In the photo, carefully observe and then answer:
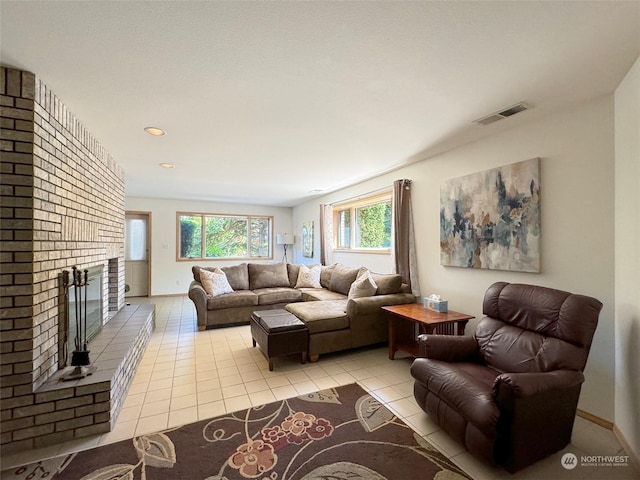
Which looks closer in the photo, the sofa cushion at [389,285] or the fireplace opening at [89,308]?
the fireplace opening at [89,308]

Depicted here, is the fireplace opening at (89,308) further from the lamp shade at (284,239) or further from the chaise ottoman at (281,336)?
the lamp shade at (284,239)

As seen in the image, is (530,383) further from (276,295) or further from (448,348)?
(276,295)

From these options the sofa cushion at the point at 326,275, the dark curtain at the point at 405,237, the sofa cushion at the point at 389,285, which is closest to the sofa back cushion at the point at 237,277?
the sofa cushion at the point at 326,275

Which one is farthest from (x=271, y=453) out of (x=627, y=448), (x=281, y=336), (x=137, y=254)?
(x=137, y=254)

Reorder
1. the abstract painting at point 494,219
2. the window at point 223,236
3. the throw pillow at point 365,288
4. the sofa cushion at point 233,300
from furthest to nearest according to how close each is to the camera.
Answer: the window at point 223,236, the sofa cushion at point 233,300, the throw pillow at point 365,288, the abstract painting at point 494,219

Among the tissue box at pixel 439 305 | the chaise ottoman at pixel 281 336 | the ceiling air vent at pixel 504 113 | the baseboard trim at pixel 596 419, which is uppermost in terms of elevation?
the ceiling air vent at pixel 504 113

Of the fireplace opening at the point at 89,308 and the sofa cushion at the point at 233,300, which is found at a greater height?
the fireplace opening at the point at 89,308

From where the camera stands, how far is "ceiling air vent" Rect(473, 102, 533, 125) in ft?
6.96

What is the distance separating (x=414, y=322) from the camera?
→ 311 cm

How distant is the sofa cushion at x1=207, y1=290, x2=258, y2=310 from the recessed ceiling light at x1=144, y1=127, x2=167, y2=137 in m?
2.45

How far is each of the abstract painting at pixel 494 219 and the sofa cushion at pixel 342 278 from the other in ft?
5.08

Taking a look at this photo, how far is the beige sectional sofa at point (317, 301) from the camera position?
3162 mm

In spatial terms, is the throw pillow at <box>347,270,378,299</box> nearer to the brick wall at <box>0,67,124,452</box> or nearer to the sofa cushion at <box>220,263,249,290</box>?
the sofa cushion at <box>220,263,249,290</box>

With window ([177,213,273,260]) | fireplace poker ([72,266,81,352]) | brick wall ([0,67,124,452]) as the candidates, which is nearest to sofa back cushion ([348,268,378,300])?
fireplace poker ([72,266,81,352])
